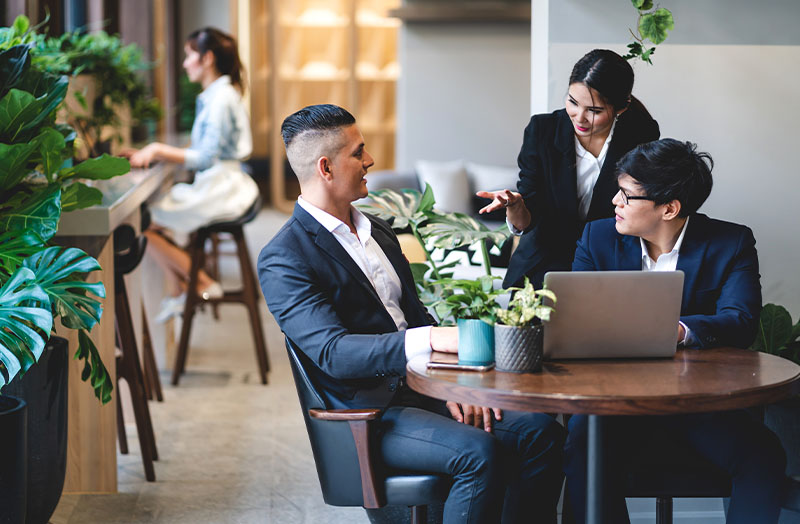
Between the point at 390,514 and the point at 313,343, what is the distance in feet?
1.95

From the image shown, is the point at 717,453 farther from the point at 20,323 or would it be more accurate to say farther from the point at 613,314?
the point at 20,323

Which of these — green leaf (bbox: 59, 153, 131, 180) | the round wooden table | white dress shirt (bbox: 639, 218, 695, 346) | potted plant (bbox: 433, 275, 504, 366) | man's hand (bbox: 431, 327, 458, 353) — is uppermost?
green leaf (bbox: 59, 153, 131, 180)

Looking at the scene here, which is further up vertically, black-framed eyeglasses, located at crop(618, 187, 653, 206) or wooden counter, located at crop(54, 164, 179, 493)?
black-framed eyeglasses, located at crop(618, 187, 653, 206)

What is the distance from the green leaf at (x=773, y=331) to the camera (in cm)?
288

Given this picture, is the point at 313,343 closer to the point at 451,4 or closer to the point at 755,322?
the point at 755,322

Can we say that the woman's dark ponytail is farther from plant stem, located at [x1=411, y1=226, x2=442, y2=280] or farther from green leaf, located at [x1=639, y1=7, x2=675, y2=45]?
green leaf, located at [x1=639, y1=7, x2=675, y2=45]

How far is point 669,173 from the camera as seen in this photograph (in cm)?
251

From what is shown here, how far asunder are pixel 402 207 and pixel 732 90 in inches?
43.2

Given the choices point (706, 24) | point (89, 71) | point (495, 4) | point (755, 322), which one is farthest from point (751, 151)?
point (495, 4)

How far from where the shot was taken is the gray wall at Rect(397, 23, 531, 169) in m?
7.65

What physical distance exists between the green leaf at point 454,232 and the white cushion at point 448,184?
3.56 meters

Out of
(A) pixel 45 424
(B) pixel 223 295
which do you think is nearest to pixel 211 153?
(B) pixel 223 295

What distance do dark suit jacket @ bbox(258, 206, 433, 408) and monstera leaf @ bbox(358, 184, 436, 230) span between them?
77 cm

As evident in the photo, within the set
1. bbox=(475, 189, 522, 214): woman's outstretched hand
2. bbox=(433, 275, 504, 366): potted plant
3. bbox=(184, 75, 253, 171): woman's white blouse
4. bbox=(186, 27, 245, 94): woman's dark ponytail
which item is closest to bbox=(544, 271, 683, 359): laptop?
bbox=(433, 275, 504, 366): potted plant
